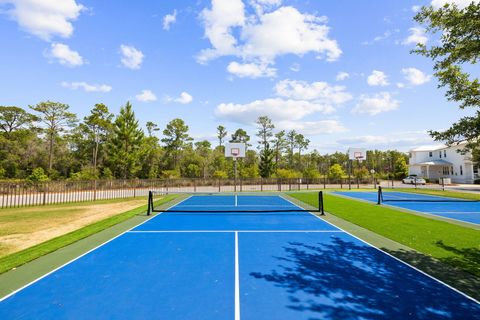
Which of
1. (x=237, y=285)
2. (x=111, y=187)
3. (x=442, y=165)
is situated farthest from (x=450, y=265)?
(x=442, y=165)

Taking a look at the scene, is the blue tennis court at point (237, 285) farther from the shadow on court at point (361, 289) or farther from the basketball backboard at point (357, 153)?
the basketball backboard at point (357, 153)

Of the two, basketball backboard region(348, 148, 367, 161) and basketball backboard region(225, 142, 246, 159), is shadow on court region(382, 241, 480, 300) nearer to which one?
basketball backboard region(225, 142, 246, 159)

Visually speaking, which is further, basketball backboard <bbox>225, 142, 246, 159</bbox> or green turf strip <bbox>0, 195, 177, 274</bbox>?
basketball backboard <bbox>225, 142, 246, 159</bbox>

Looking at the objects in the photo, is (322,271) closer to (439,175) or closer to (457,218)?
(457,218)

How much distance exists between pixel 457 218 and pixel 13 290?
17646 mm

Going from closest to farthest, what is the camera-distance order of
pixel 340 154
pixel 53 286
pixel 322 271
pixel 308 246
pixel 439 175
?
1. pixel 53 286
2. pixel 322 271
3. pixel 308 246
4. pixel 439 175
5. pixel 340 154

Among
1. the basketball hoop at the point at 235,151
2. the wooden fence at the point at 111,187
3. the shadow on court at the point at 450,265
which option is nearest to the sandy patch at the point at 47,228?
the wooden fence at the point at 111,187

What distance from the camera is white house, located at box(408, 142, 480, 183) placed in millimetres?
45294

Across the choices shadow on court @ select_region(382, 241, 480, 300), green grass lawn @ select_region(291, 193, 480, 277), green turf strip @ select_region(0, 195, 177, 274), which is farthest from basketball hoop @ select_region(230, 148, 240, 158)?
shadow on court @ select_region(382, 241, 480, 300)

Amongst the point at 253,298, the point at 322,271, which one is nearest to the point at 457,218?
the point at 322,271

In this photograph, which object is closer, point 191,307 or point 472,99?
point 191,307

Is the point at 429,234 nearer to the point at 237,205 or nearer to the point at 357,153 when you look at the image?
the point at 237,205

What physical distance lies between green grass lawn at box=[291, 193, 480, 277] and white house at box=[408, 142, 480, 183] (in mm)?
41636

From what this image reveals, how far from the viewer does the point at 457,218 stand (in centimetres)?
1300
